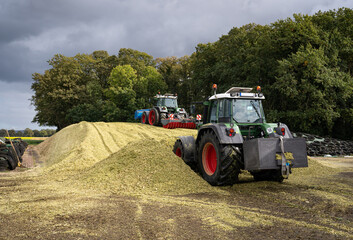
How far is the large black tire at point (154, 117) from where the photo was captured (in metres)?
21.8

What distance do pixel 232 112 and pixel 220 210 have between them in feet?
9.84

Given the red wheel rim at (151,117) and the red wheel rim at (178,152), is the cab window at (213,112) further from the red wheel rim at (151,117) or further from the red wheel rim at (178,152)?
the red wheel rim at (151,117)

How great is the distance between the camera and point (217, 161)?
266 inches

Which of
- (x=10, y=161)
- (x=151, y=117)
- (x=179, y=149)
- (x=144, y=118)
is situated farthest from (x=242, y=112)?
(x=144, y=118)

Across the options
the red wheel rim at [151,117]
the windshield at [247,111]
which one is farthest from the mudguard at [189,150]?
the red wheel rim at [151,117]

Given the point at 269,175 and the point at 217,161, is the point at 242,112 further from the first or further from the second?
the point at 269,175

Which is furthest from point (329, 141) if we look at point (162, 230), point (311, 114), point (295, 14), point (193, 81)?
point (193, 81)

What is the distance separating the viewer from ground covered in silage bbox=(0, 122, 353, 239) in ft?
13.5

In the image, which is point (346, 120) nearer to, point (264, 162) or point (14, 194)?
point (264, 162)

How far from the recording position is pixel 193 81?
33.2m

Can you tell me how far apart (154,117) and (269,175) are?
1498 cm

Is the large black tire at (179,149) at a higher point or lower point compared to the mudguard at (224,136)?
lower

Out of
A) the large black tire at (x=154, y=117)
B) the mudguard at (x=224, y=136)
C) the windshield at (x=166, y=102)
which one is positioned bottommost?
the mudguard at (x=224, y=136)

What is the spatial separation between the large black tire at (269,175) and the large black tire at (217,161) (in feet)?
4.58
